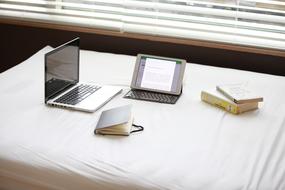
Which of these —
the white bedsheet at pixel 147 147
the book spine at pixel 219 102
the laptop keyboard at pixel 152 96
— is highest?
the book spine at pixel 219 102

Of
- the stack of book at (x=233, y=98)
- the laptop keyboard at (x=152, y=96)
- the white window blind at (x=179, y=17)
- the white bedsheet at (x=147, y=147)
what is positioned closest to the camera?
the white bedsheet at (x=147, y=147)

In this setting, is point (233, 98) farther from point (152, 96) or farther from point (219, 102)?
point (152, 96)

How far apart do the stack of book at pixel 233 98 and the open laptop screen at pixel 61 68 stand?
713mm

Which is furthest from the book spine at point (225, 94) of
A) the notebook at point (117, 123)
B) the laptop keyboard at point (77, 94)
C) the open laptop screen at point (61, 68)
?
the open laptop screen at point (61, 68)

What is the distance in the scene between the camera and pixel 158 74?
7.41 feet

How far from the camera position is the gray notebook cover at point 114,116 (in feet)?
5.81

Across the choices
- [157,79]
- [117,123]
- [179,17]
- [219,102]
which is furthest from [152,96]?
[179,17]

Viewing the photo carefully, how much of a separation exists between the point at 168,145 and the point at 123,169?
26cm

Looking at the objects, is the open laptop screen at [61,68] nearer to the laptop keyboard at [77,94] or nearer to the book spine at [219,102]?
the laptop keyboard at [77,94]

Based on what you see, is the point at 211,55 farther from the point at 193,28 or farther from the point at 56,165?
the point at 56,165

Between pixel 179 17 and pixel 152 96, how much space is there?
96cm

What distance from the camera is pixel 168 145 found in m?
1.69

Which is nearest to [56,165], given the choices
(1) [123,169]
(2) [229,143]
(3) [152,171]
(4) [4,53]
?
(1) [123,169]

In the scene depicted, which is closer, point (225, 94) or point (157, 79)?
point (225, 94)
